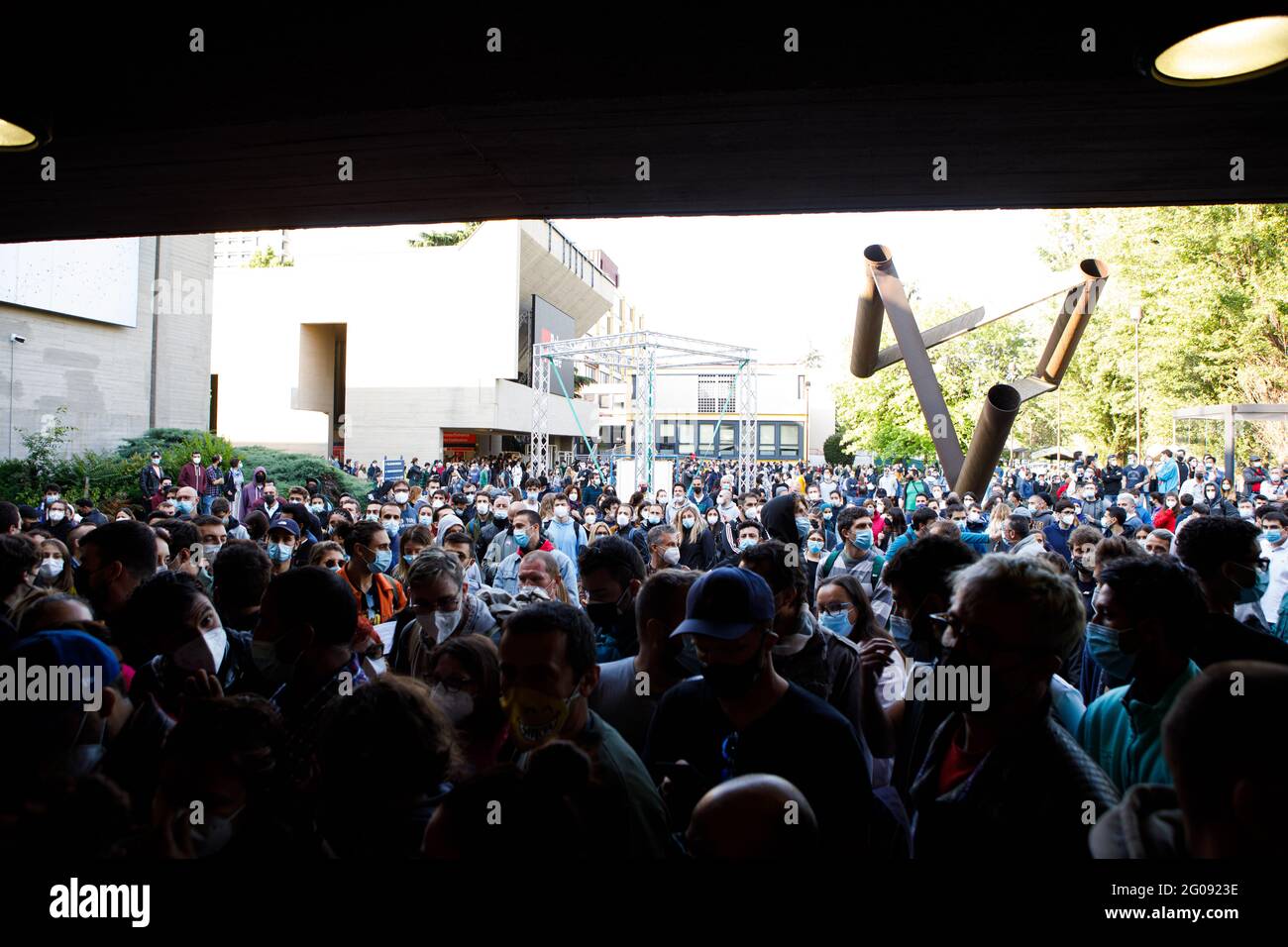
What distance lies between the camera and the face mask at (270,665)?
122 inches

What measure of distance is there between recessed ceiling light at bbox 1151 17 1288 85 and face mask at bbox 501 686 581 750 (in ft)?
8.22

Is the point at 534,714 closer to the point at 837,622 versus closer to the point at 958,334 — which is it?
the point at 837,622

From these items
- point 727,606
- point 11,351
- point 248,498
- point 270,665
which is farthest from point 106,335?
point 727,606

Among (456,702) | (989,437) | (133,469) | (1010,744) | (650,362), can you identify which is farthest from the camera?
(650,362)

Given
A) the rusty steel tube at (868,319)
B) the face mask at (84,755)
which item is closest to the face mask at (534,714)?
the face mask at (84,755)

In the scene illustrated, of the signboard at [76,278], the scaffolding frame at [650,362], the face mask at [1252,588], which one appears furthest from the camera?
the scaffolding frame at [650,362]

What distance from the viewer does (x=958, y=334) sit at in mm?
8516

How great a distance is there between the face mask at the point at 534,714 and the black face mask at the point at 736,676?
1.39 feet

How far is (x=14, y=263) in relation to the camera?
1984 centimetres

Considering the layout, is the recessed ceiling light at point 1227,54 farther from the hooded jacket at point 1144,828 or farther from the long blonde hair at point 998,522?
the long blonde hair at point 998,522

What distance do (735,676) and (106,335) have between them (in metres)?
26.3

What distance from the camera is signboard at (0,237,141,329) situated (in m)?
20.0
